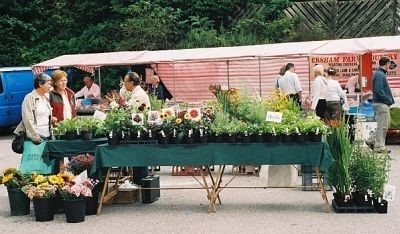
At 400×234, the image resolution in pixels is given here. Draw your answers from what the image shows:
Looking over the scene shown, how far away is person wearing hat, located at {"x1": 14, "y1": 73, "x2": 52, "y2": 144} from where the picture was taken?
30.6 feet

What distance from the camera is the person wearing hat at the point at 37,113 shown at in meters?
9.32

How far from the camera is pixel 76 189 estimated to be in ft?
27.2

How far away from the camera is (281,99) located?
926 cm

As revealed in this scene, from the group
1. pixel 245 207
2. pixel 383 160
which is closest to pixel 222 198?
pixel 245 207

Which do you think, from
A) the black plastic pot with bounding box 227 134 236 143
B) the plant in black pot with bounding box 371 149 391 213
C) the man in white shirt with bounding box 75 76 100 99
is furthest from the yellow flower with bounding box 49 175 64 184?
the man in white shirt with bounding box 75 76 100 99

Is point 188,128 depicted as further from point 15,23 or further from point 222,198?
point 15,23

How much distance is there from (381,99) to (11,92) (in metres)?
11.0

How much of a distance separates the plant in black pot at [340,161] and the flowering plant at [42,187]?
3.16 m

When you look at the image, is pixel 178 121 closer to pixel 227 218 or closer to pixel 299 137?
pixel 227 218

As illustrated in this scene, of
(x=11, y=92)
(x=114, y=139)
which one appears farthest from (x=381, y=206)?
(x=11, y=92)

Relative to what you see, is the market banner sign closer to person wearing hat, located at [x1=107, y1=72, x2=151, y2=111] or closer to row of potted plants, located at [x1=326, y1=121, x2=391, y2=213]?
person wearing hat, located at [x1=107, y1=72, x2=151, y2=111]

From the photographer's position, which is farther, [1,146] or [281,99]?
[1,146]

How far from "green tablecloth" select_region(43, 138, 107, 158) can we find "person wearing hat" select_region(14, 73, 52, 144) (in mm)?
243

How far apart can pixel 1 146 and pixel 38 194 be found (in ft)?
31.6
